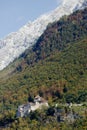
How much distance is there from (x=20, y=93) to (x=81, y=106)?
60.4 m

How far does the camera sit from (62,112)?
136 m

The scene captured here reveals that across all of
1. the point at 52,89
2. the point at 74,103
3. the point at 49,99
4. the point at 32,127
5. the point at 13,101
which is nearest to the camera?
the point at 32,127

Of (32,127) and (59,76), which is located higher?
(59,76)

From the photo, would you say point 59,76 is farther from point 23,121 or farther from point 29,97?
point 23,121

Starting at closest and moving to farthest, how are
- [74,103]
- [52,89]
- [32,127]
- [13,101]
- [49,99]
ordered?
[32,127], [74,103], [49,99], [52,89], [13,101]

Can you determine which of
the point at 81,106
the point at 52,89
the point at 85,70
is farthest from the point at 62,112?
the point at 85,70

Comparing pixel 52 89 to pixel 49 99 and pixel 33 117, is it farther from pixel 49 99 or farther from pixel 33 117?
pixel 33 117

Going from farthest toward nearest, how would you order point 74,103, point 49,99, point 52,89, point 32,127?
point 52,89 < point 49,99 < point 74,103 < point 32,127

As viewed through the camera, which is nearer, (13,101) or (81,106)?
(81,106)

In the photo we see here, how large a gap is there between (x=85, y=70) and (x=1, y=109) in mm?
38126

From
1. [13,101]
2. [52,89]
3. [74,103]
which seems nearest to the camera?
[74,103]

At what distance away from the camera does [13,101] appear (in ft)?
623

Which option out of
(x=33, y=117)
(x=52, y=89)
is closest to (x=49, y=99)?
(x=52, y=89)

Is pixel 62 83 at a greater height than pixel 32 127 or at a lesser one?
greater
